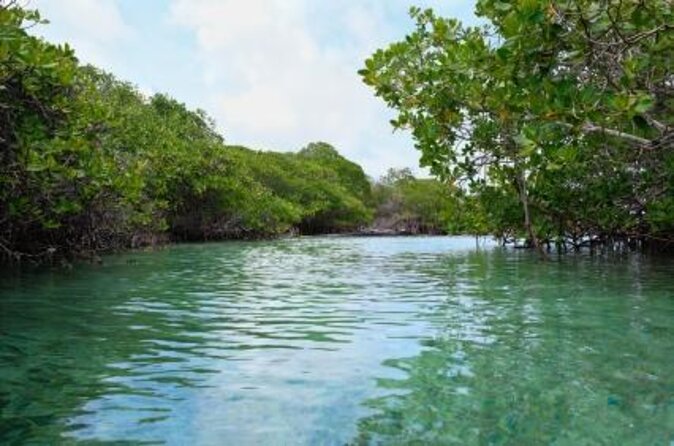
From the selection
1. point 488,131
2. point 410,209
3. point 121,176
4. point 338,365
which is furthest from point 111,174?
point 410,209

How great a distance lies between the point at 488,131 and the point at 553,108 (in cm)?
496

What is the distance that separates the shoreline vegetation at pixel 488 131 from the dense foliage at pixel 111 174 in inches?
1.6

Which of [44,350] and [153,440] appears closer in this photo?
[153,440]

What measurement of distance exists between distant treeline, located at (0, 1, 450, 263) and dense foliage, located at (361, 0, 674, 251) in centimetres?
303

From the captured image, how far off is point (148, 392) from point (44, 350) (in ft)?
4.81

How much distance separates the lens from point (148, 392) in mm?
3820

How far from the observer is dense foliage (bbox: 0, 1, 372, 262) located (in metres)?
7.88

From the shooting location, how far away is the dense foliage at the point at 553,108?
16.2 ft

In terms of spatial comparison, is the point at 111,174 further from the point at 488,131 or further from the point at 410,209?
the point at 410,209

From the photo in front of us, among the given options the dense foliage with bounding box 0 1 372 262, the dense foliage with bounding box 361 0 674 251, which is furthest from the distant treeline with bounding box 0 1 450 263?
the dense foliage with bounding box 361 0 674 251

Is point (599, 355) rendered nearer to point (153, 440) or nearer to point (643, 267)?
point (153, 440)

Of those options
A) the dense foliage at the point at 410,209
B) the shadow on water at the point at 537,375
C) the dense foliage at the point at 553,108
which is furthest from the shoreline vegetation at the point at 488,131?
the dense foliage at the point at 410,209

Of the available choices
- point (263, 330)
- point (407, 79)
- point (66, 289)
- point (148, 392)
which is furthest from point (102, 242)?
point (148, 392)

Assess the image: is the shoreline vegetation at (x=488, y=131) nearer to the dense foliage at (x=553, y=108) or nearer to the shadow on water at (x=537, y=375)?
the dense foliage at (x=553, y=108)
